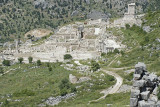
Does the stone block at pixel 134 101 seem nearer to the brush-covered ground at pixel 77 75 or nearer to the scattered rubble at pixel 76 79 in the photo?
the brush-covered ground at pixel 77 75

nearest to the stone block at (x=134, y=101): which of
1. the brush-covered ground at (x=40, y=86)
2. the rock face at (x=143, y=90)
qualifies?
the rock face at (x=143, y=90)

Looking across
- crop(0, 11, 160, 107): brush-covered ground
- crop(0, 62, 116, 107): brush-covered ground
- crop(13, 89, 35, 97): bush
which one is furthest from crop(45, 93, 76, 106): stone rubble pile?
crop(13, 89, 35, 97): bush

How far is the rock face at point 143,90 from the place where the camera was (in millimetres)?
19188

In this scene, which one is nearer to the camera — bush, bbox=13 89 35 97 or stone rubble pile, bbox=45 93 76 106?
stone rubble pile, bbox=45 93 76 106

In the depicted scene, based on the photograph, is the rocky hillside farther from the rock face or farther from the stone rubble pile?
the rock face

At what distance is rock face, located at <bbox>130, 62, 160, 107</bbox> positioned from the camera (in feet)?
63.0

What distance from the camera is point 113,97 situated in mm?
36312

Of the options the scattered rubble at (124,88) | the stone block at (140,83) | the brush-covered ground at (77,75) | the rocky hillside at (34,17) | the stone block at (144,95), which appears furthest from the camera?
the rocky hillside at (34,17)

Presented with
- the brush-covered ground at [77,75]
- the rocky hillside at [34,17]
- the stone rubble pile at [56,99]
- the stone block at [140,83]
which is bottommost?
the stone rubble pile at [56,99]

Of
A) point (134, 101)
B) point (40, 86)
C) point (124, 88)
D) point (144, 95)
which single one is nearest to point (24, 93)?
point (40, 86)

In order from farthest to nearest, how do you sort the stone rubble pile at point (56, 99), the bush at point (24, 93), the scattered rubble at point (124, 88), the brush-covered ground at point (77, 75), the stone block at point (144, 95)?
the bush at point (24, 93) → the scattered rubble at point (124, 88) → the stone rubble pile at point (56, 99) → the brush-covered ground at point (77, 75) → the stone block at point (144, 95)

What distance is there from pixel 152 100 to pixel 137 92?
3.93ft

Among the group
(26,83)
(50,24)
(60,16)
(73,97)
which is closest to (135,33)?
(26,83)

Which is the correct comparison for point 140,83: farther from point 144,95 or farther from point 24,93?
point 24,93
